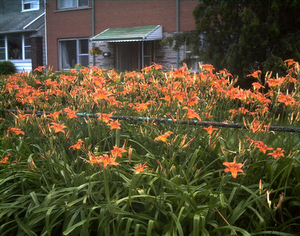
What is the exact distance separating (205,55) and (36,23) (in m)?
14.6

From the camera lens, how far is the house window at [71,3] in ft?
51.2

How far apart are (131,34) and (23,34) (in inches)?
420

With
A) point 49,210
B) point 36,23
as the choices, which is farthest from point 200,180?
point 36,23

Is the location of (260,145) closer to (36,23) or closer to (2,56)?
(36,23)

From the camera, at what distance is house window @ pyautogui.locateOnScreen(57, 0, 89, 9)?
15617 mm

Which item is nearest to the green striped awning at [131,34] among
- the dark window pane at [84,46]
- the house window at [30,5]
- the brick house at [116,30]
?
the brick house at [116,30]

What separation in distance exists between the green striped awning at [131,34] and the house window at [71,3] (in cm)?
240

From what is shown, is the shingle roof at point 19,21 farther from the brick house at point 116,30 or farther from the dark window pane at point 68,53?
the dark window pane at point 68,53

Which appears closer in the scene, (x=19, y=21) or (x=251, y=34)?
(x=251, y=34)

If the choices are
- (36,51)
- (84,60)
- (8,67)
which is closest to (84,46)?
(84,60)

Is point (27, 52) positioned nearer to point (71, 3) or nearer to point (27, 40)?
point (27, 40)

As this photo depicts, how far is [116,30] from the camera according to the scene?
1441 centimetres

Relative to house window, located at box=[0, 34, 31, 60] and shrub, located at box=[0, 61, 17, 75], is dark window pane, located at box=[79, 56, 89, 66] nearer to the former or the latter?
shrub, located at box=[0, 61, 17, 75]

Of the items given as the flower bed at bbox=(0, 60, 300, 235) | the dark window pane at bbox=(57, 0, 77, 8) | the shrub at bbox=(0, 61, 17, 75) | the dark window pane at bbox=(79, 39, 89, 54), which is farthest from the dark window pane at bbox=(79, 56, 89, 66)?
the flower bed at bbox=(0, 60, 300, 235)
